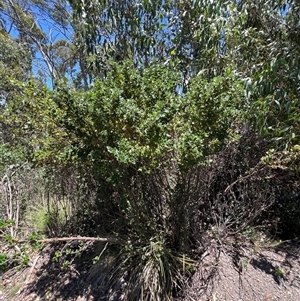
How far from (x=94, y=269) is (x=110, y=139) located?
5.60 feet

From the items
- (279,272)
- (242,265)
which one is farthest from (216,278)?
(279,272)

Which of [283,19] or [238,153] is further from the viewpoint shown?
[238,153]

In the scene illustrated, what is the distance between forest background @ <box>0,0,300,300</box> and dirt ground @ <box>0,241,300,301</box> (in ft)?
0.63

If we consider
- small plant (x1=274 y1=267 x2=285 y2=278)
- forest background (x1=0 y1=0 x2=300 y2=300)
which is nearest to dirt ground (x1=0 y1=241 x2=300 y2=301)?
small plant (x1=274 y1=267 x2=285 y2=278)

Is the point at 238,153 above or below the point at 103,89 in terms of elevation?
below

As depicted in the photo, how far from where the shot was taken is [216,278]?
8.39ft

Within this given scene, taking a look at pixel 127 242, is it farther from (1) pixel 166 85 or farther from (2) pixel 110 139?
(1) pixel 166 85

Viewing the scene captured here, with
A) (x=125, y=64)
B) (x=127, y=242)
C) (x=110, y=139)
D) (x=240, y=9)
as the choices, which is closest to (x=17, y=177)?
(x=127, y=242)

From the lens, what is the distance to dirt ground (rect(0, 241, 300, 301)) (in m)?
2.44

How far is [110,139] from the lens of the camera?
6.78ft

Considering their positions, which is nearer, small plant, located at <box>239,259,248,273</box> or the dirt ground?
the dirt ground

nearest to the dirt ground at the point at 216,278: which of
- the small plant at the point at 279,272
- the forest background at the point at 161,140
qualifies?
the small plant at the point at 279,272

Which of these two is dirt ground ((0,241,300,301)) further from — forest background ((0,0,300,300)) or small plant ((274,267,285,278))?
forest background ((0,0,300,300))

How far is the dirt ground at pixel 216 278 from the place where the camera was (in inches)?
96.0
